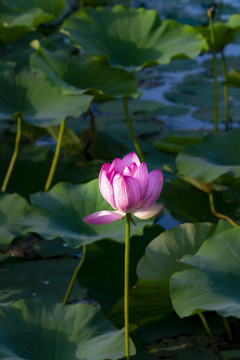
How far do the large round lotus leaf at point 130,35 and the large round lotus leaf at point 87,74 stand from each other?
0.14 ft

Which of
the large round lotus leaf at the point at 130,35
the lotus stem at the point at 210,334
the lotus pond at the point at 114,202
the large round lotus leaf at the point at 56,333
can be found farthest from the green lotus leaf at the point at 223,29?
the large round lotus leaf at the point at 56,333

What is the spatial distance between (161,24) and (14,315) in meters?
1.37

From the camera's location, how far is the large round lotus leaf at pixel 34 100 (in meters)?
1.81

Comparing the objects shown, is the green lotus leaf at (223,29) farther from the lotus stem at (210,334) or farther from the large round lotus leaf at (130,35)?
the lotus stem at (210,334)

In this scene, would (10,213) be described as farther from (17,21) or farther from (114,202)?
(17,21)

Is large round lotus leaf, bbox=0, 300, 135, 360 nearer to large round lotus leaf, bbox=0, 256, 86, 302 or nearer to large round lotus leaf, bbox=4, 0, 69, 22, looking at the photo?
large round lotus leaf, bbox=0, 256, 86, 302

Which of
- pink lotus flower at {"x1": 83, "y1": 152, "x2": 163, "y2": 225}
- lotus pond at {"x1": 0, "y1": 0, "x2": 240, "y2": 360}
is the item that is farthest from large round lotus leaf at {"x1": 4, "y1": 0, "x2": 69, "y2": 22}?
pink lotus flower at {"x1": 83, "y1": 152, "x2": 163, "y2": 225}

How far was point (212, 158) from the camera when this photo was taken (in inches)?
68.4

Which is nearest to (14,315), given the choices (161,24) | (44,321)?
(44,321)

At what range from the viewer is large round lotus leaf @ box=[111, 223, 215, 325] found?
1.24m

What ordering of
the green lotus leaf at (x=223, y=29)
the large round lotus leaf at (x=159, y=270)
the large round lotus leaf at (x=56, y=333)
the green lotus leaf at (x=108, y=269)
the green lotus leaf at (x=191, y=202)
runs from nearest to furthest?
the large round lotus leaf at (x=56, y=333) < the large round lotus leaf at (x=159, y=270) < the green lotus leaf at (x=108, y=269) < the green lotus leaf at (x=191, y=202) < the green lotus leaf at (x=223, y=29)

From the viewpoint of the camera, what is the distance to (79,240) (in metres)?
1.29

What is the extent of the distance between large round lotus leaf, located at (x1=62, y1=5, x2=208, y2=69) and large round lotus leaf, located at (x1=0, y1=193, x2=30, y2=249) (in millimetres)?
665

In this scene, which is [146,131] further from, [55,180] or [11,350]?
[11,350]
